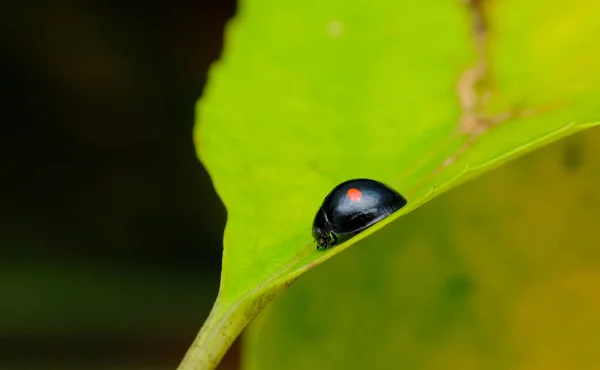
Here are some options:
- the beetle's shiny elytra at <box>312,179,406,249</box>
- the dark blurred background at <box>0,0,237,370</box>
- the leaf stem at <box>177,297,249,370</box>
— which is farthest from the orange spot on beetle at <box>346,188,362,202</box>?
the dark blurred background at <box>0,0,237,370</box>

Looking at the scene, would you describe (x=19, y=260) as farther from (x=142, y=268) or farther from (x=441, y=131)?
(x=441, y=131)

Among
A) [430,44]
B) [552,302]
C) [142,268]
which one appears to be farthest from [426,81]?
[142,268]

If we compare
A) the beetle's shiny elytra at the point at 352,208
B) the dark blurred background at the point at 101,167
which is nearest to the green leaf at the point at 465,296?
the beetle's shiny elytra at the point at 352,208

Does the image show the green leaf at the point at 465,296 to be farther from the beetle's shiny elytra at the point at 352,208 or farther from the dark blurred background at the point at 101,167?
the dark blurred background at the point at 101,167

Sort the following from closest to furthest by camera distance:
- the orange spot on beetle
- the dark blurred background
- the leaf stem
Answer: the leaf stem < the orange spot on beetle < the dark blurred background

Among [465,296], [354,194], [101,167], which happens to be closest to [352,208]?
[354,194]

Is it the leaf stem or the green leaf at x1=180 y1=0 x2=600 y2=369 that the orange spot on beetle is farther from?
the leaf stem

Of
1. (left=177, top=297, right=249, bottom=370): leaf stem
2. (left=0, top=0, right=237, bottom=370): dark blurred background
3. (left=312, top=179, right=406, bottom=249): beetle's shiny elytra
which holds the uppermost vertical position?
(left=0, top=0, right=237, bottom=370): dark blurred background
